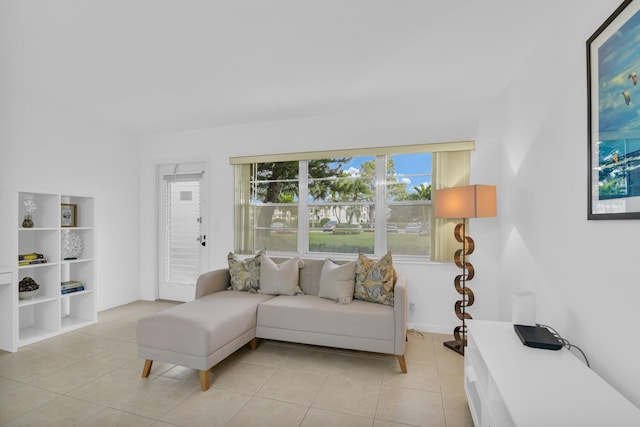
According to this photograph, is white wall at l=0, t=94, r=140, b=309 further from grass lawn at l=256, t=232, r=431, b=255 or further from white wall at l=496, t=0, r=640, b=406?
white wall at l=496, t=0, r=640, b=406

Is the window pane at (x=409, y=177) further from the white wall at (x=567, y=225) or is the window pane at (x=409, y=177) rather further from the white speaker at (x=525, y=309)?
the white speaker at (x=525, y=309)

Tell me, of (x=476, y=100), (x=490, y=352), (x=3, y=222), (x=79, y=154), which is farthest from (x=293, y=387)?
(x=79, y=154)

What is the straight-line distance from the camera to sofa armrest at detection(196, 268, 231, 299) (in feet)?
10.4

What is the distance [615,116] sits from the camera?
1.38m

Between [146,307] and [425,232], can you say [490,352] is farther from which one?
[146,307]

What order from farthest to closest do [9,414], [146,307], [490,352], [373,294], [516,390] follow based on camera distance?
[146,307]
[373,294]
[9,414]
[490,352]
[516,390]

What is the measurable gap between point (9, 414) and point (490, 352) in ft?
9.60

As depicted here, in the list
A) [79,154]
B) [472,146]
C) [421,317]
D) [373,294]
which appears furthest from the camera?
[79,154]

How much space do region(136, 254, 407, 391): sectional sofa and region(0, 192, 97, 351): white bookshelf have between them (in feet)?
5.11

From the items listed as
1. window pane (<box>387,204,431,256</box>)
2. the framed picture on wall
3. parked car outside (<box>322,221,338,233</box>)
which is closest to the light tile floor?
window pane (<box>387,204,431,256</box>)

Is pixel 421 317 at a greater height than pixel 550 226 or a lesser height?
lesser

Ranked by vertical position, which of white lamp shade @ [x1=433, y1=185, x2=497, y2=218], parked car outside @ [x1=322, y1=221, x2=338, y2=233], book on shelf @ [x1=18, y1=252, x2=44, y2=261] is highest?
white lamp shade @ [x1=433, y1=185, x2=497, y2=218]

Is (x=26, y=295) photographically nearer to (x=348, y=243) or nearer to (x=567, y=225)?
(x=348, y=243)

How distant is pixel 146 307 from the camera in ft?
14.3
